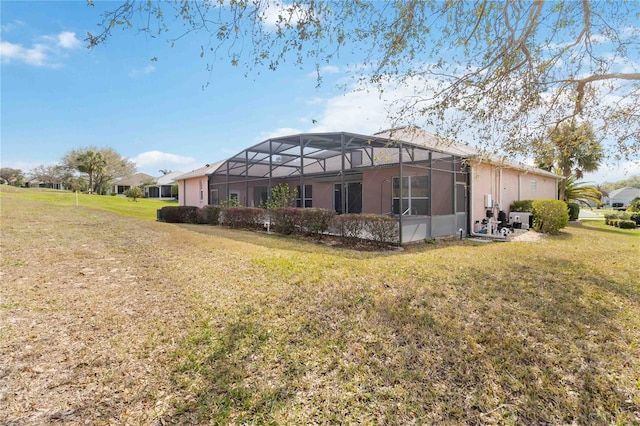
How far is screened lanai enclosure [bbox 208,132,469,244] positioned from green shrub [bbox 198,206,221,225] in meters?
1.96

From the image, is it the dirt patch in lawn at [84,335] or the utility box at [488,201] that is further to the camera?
the utility box at [488,201]

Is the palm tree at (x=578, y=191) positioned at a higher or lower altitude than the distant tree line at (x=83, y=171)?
lower

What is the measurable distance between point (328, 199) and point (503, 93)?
1234cm

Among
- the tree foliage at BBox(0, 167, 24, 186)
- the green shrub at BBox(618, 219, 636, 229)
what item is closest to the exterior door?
the green shrub at BBox(618, 219, 636, 229)

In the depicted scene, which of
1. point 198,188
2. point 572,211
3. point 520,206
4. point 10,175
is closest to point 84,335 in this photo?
point 520,206

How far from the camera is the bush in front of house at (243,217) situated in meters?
13.3

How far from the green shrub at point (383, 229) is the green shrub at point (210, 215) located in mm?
9075

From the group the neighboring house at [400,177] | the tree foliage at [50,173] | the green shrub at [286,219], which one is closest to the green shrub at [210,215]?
the neighboring house at [400,177]

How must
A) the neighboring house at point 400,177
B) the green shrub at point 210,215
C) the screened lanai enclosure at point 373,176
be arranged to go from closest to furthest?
the neighboring house at point 400,177 < the screened lanai enclosure at point 373,176 < the green shrub at point 210,215

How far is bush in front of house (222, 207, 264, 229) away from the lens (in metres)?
13.3

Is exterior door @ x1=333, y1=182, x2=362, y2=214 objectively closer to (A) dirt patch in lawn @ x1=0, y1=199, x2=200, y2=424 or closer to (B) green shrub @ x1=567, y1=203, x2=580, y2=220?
(A) dirt patch in lawn @ x1=0, y1=199, x2=200, y2=424

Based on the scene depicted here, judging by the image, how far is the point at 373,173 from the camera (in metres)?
15.0

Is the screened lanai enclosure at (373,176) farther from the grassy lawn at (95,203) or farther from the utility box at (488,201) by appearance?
the grassy lawn at (95,203)

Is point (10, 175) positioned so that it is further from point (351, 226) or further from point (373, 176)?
point (351, 226)
